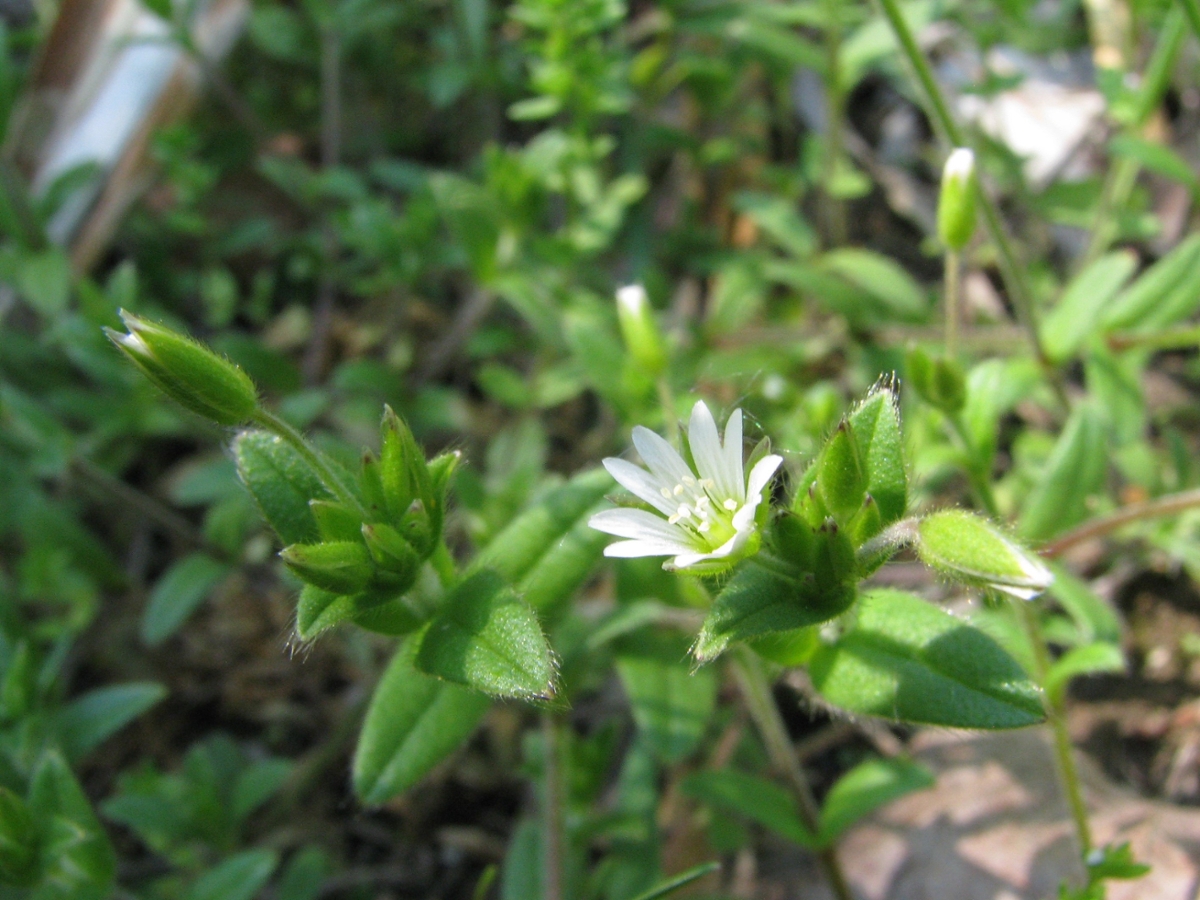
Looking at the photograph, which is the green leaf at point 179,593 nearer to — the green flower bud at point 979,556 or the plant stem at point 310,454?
the plant stem at point 310,454

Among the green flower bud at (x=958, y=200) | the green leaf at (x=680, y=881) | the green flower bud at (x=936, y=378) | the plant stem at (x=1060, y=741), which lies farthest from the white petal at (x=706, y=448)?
the green flower bud at (x=958, y=200)

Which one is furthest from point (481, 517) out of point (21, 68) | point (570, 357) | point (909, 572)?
point (21, 68)

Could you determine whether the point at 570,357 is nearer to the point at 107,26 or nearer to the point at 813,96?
the point at 813,96

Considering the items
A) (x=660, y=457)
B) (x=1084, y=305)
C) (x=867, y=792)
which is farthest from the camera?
(x=1084, y=305)

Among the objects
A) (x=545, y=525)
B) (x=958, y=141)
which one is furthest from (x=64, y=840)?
(x=958, y=141)

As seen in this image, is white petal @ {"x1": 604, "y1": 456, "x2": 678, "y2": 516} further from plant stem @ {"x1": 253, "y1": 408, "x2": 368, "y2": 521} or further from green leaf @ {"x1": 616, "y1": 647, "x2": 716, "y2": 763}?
green leaf @ {"x1": 616, "y1": 647, "x2": 716, "y2": 763}

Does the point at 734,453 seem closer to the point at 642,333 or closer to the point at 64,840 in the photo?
the point at 642,333

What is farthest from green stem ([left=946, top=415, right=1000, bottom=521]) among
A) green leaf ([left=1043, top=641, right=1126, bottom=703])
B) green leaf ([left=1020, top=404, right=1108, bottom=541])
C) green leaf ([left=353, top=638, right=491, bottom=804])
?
green leaf ([left=353, top=638, right=491, bottom=804])
